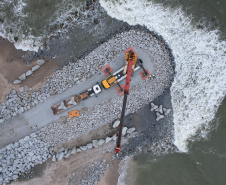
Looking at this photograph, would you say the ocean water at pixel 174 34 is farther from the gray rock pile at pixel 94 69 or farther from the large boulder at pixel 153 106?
the large boulder at pixel 153 106

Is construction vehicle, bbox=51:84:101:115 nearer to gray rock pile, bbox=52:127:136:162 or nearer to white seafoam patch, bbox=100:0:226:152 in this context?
gray rock pile, bbox=52:127:136:162

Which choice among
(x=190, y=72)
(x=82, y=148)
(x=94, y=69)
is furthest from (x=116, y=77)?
(x=82, y=148)

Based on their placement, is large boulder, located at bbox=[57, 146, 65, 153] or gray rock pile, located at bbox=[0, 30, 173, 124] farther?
large boulder, located at bbox=[57, 146, 65, 153]

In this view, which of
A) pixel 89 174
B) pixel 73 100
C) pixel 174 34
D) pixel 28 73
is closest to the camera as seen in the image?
pixel 73 100

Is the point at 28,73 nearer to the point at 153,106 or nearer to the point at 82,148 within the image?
the point at 82,148

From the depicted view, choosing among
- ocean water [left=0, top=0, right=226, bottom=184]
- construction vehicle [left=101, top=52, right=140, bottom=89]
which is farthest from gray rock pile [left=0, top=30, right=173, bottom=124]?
construction vehicle [left=101, top=52, right=140, bottom=89]

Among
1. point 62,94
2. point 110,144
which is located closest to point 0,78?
point 62,94

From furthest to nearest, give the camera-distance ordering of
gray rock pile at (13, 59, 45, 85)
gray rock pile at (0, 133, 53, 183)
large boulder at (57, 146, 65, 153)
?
large boulder at (57, 146, 65, 153)
gray rock pile at (0, 133, 53, 183)
gray rock pile at (13, 59, 45, 85)

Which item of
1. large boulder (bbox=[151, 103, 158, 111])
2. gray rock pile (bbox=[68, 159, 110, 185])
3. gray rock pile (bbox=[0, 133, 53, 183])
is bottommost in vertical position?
gray rock pile (bbox=[68, 159, 110, 185])
